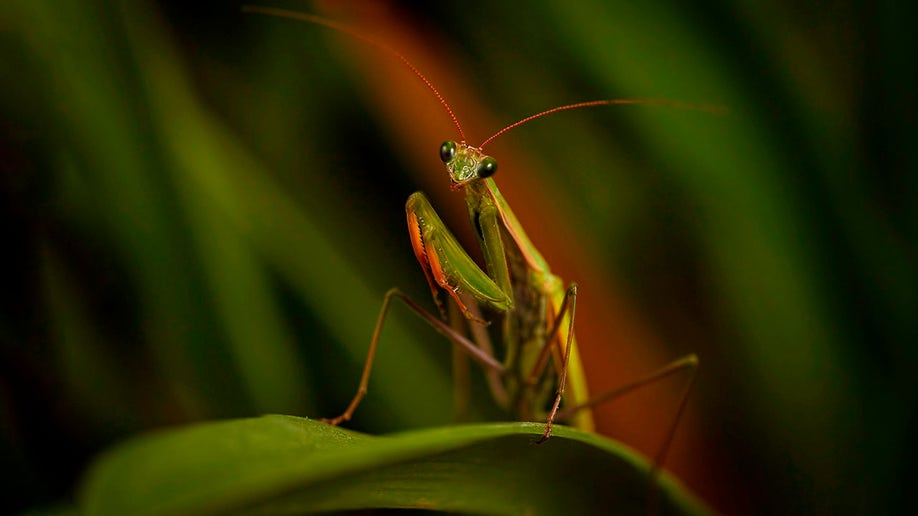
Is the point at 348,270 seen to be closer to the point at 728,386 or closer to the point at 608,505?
the point at 608,505

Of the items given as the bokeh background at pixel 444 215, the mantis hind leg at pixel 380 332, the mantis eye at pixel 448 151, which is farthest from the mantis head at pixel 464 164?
the bokeh background at pixel 444 215

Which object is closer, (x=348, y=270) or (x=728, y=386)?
(x=348, y=270)

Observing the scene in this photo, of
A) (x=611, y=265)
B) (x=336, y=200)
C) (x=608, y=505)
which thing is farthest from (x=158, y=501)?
(x=611, y=265)

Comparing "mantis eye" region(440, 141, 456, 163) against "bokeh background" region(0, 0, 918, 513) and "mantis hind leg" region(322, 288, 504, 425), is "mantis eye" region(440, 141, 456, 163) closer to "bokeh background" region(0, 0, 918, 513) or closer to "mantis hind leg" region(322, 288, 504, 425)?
"mantis hind leg" region(322, 288, 504, 425)

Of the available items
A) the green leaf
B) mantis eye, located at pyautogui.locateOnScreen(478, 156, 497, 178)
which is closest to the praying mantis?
mantis eye, located at pyautogui.locateOnScreen(478, 156, 497, 178)

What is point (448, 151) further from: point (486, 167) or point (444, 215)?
point (444, 215)

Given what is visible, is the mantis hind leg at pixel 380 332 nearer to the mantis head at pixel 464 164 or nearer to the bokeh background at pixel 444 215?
the bokeh background at pixel 444 215

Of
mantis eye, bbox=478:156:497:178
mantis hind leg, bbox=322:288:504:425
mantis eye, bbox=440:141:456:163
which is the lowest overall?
mantis hind leg, bbox=322:288:504:425
